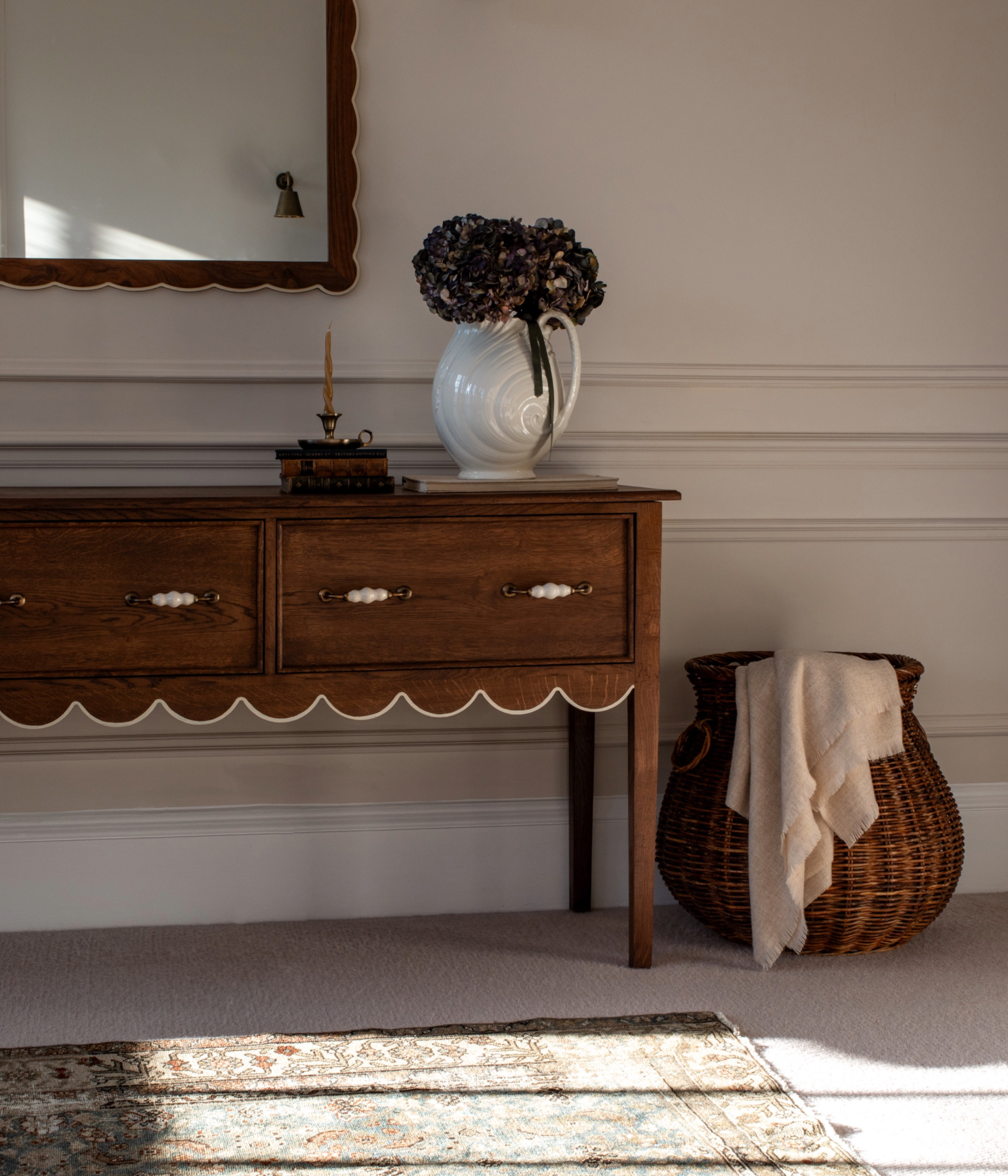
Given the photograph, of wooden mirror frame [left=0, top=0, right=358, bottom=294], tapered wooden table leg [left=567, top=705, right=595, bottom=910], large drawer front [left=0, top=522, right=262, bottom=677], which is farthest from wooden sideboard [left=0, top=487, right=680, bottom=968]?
wooden mirror frame [left=0, top=0, right=358, bottom=294]

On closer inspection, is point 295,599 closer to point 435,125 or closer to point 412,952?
point 412,952

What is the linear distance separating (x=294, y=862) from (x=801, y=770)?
0.91m

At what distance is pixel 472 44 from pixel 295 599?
109 centimetres

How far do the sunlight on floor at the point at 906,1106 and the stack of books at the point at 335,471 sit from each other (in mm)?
979

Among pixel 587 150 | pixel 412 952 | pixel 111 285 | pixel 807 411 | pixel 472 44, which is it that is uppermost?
pixel 472 44

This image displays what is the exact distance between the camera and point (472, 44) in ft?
6.43

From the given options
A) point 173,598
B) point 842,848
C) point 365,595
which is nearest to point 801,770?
point 842,848

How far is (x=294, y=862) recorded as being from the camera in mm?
2008

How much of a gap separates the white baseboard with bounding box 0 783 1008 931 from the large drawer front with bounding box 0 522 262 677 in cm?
55

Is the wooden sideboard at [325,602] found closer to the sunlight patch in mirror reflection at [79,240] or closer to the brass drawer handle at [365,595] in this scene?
the brass drawer handle at [365,595]

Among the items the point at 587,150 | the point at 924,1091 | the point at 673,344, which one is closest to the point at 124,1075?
the point at 924,1091

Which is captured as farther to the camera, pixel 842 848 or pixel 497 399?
pixel 842 848

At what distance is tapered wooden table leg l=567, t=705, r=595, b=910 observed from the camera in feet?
6.55

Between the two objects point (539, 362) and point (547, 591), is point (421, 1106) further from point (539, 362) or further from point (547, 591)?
point (539, 362)
